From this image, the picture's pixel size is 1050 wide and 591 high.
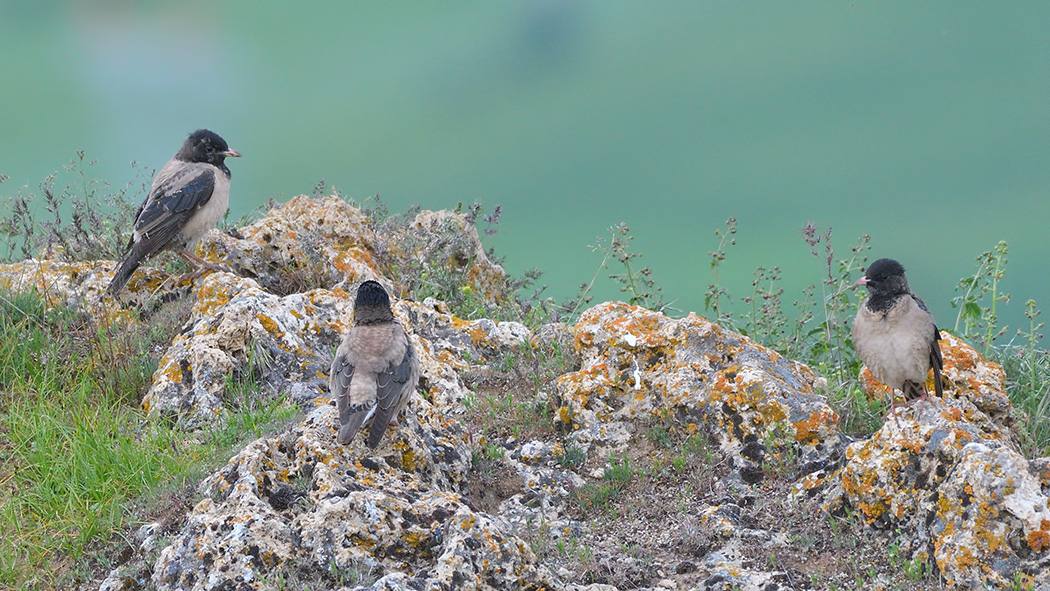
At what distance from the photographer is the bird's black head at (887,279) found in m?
7.21

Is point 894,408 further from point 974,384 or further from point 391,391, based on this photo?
point 391,391

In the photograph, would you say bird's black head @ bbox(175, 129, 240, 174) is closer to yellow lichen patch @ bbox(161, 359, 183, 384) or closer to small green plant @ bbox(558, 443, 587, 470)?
yellow lichen patch @ bbox(161, 359, 183, 384)

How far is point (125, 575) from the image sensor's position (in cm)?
569

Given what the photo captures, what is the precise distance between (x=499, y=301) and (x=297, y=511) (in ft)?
21.7

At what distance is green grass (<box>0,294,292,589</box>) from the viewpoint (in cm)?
645

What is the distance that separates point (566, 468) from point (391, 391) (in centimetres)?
190

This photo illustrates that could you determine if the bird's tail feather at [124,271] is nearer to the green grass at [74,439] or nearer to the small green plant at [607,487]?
the green grass at [74,439]

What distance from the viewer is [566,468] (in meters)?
7.24

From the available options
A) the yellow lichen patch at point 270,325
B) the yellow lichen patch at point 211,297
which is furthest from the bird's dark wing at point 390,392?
the yellow lichen patch at point 211,297

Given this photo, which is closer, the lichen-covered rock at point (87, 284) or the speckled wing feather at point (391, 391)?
the speckled wing feather at point (391, 391)

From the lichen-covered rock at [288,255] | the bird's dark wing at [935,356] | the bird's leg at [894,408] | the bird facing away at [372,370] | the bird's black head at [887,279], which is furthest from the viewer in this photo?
the lichen-covered rock at [288,255]

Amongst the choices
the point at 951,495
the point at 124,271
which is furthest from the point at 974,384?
the point at 124,271

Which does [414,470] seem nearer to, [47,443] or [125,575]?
[125,575]

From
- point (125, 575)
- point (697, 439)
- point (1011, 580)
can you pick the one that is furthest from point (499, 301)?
point (1011, 580)
